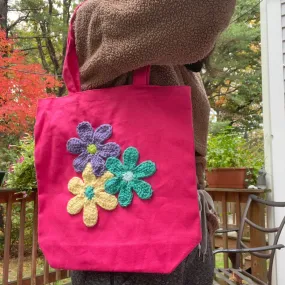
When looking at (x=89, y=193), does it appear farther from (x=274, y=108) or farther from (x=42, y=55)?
(x=42, y=55)

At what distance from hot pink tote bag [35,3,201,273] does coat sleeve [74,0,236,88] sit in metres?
0.06

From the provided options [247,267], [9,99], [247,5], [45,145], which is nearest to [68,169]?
[45,145]

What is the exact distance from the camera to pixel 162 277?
20.3 inches

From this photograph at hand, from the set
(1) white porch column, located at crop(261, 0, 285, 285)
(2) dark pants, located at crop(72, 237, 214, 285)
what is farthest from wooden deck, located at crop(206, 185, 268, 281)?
(2) dark pants, located at crop(72, 237, 214, 285)

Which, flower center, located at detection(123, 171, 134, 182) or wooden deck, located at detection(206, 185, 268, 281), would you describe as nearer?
flower center, located at detection(123, 171, 134, 182)

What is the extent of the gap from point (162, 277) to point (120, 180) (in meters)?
0.16

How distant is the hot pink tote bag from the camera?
51 cm

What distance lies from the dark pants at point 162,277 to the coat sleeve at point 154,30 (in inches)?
12.3

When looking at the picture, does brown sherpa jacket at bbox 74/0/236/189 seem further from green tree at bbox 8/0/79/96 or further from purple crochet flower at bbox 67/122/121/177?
green tree at bbox 8/0/79/96

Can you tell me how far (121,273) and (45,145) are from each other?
0.25 m

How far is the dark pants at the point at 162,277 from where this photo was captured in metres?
0.52

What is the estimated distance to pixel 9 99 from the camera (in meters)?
4.07

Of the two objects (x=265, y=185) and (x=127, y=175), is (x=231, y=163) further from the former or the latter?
(x=127, y=175)

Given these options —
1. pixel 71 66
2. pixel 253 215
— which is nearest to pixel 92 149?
pixel 71 66
